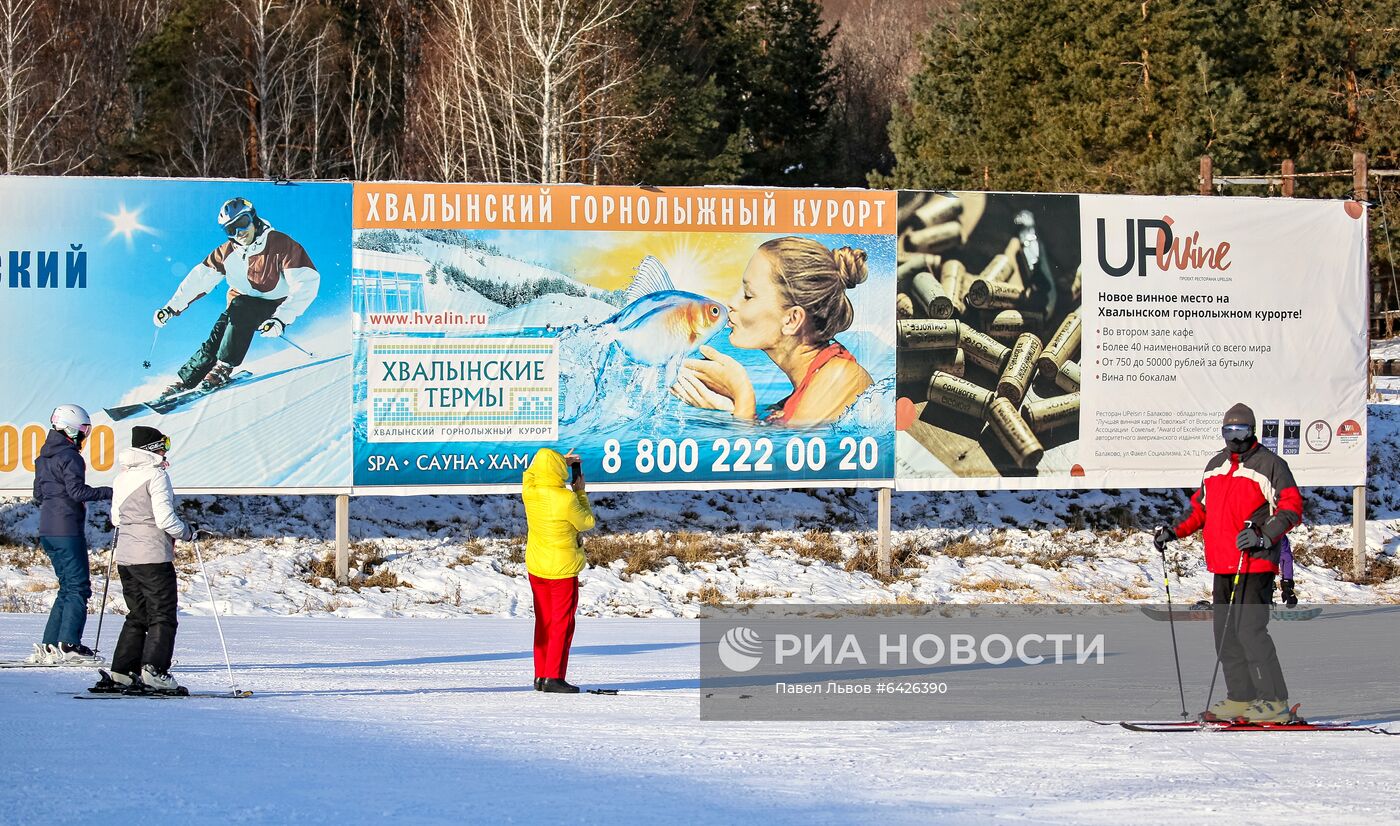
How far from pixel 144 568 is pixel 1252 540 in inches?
271

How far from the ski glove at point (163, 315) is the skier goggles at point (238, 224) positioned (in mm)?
1013

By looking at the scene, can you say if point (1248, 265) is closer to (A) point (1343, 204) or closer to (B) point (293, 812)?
(A) point (1343, 204)

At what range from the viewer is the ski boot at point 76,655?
11.0 m

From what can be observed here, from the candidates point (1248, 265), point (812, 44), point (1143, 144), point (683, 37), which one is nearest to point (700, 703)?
point (1248, 265)

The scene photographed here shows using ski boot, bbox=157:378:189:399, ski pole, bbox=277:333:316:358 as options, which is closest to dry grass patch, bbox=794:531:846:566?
ski pole, bbox=277:333:316:358

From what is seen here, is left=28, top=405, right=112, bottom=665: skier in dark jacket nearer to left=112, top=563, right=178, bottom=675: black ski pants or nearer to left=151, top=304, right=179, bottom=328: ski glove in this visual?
left=112, top=563, right=178, bottom=675: black ski pants

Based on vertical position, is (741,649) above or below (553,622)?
below

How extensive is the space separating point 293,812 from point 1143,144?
129 ft

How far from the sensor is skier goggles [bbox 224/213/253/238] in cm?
1686

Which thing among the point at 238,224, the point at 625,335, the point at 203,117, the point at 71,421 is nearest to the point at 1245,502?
the point at 71,421

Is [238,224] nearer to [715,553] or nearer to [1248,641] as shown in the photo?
[715,553]

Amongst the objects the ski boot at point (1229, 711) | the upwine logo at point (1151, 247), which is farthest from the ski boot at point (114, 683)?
the upwine logo at point (1151, 247)

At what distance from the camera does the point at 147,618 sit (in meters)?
9.88

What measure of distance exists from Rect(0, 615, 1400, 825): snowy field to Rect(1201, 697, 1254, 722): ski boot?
0.38 metres
